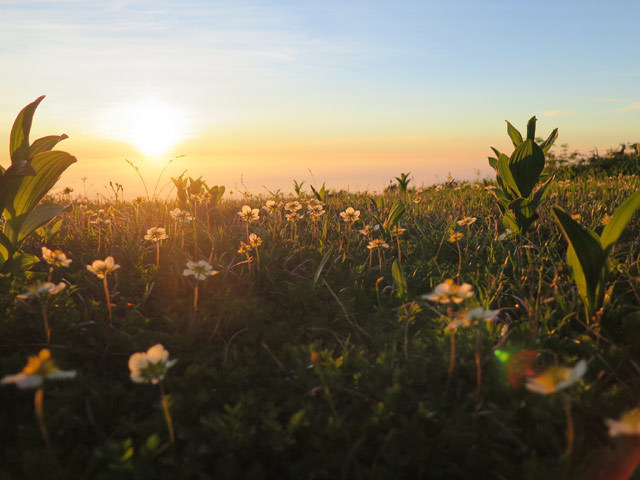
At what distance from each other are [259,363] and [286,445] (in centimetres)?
71

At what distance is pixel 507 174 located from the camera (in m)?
3.93

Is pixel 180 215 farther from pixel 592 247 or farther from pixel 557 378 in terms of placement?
pixel 557 378

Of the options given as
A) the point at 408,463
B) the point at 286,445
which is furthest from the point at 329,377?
the point at 408,463

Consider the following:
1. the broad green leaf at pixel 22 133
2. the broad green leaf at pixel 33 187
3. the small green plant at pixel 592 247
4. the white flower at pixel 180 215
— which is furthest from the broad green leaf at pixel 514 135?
the broad green leaf at pixel 22 133

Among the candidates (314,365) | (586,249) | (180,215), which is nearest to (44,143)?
(180,215)

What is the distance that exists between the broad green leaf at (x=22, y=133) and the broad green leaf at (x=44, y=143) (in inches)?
2.9

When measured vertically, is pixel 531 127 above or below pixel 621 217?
above

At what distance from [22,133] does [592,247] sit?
3574 mm

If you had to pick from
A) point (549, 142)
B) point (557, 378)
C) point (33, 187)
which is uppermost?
point (549, 142)

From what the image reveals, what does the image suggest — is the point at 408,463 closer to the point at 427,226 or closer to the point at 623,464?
the point at 623,464

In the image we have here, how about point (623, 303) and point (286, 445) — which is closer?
point (286, 445)

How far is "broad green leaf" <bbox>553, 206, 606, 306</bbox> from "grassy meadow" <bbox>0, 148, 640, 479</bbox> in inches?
5.8

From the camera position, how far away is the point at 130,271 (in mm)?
3420

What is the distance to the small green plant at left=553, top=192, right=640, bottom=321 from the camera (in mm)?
2531
